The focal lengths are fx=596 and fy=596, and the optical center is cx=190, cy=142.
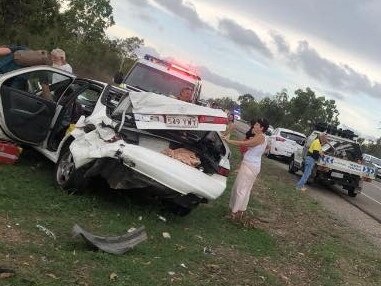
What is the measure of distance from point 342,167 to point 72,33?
3973 centimetres

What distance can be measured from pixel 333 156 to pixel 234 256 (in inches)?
431

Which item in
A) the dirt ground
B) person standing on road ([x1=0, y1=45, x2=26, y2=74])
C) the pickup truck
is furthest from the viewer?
the pickup truck

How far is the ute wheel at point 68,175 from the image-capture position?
8.06m

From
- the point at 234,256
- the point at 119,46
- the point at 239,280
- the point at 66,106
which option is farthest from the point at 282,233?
the point at 119,46

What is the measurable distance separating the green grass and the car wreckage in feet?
1.46

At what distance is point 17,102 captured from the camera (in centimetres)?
900

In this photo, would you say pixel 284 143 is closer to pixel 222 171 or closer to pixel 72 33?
pixel 222 171

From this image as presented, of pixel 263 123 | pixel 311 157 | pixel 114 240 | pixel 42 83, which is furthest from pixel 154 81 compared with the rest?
pixel 114 240

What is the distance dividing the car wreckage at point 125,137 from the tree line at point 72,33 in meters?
5.14

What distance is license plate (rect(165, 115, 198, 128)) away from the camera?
8023 millimetres

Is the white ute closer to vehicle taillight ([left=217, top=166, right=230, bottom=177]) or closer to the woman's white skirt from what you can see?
the woman's white skirt

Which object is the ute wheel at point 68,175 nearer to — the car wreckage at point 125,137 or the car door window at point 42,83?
the car wreckage at point 125,137

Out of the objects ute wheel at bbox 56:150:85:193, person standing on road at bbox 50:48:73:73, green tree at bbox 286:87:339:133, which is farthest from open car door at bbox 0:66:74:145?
green tree at bbox 286:87:339:133

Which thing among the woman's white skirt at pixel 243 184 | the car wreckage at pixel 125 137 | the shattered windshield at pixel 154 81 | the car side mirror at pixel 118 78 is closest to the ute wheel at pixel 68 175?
the car wreckage at pixel 125 137
